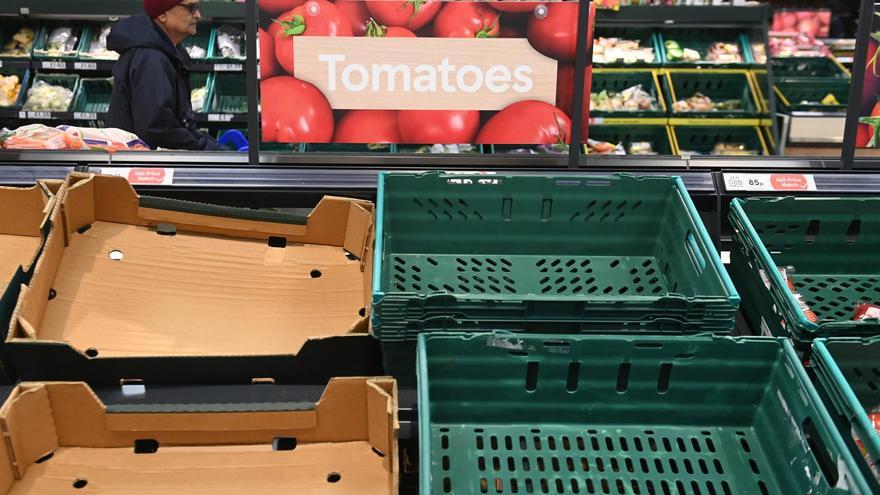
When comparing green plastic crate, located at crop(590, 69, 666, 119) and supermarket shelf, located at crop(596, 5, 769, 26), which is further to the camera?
supermarket shelf, located at crop(596, 5, 769, 26)

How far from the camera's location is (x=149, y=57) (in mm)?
3393

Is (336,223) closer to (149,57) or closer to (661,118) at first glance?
(149,57)

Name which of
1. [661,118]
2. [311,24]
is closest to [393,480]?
[311,24]

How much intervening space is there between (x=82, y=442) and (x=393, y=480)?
0.64 meters

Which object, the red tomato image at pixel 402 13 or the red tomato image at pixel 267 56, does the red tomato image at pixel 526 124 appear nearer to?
the red tomato image at pixel 402 13

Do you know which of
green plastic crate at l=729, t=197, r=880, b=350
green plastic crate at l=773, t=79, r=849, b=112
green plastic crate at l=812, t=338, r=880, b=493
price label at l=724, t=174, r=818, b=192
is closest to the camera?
green plastic crate at l=812, t=338, r=880, b=493

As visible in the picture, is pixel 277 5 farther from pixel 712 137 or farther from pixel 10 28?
pixel 10 28

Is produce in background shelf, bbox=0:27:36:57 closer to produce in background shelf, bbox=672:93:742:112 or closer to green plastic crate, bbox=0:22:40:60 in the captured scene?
green plastic crate, bbox=0:22:40:60

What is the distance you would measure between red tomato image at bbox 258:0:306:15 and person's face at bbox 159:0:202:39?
1593 mm

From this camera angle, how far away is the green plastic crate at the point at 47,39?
5500mm

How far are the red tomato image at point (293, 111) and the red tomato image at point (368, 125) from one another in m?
0.04

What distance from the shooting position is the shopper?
3.37 metres

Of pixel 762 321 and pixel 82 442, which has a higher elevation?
pixel 762 321

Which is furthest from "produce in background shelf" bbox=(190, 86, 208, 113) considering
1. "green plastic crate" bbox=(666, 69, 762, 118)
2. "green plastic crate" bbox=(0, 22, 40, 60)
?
"green plastic crate" bbox=(666, 69, 762, 118)
